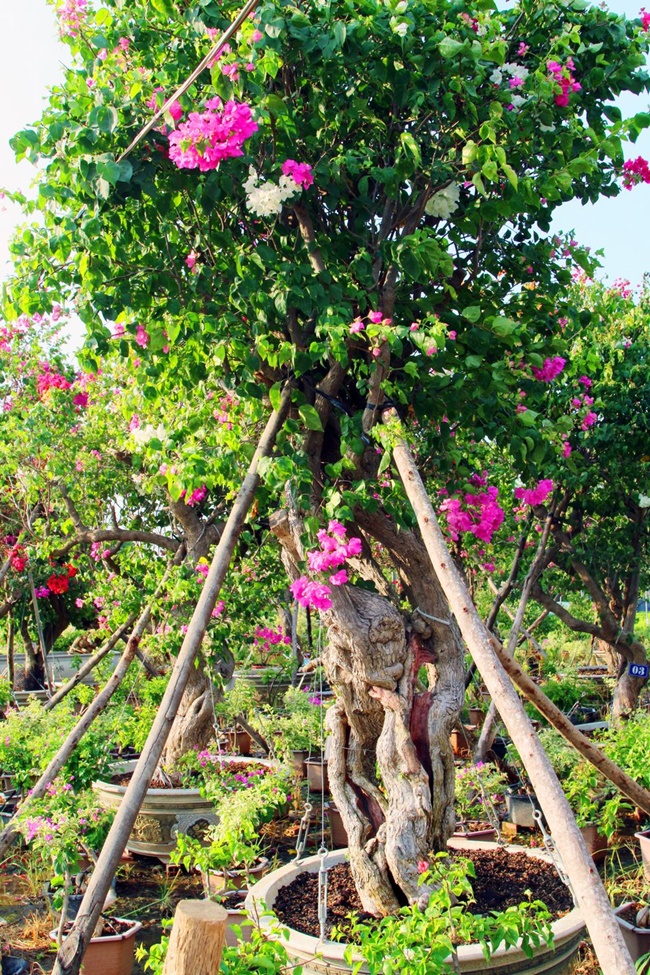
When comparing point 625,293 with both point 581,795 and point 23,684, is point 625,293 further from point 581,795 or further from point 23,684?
point 23,684

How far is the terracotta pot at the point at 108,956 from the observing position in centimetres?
379

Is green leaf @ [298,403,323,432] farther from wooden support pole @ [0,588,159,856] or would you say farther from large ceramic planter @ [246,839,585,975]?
large ceramic planter @ [246,839,585,975]

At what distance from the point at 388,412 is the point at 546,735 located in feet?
13.1

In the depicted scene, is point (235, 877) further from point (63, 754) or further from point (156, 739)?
point (156, 739)

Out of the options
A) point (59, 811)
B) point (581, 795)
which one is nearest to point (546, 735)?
point (581, 795)

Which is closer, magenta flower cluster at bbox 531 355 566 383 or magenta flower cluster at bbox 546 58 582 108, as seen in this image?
magenta flower cluster at bbox 546 58 582 108

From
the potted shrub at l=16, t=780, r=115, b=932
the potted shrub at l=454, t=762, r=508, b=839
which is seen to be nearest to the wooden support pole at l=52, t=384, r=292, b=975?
the potted shrub at l=16, t=780, r=115, b=932

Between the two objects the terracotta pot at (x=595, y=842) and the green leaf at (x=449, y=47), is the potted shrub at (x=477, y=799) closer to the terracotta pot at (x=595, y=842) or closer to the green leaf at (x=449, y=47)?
the terracotta pot at (x=595, y=842)

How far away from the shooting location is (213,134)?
2.77m

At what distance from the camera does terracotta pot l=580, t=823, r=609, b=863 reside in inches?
217

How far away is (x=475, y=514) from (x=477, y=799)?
305 cm

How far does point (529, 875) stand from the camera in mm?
3777

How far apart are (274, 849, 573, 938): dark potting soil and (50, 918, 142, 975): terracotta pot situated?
0.84m

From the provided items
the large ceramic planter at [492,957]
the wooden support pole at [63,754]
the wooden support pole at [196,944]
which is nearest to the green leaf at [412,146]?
the wooden support pole at [196,944]
